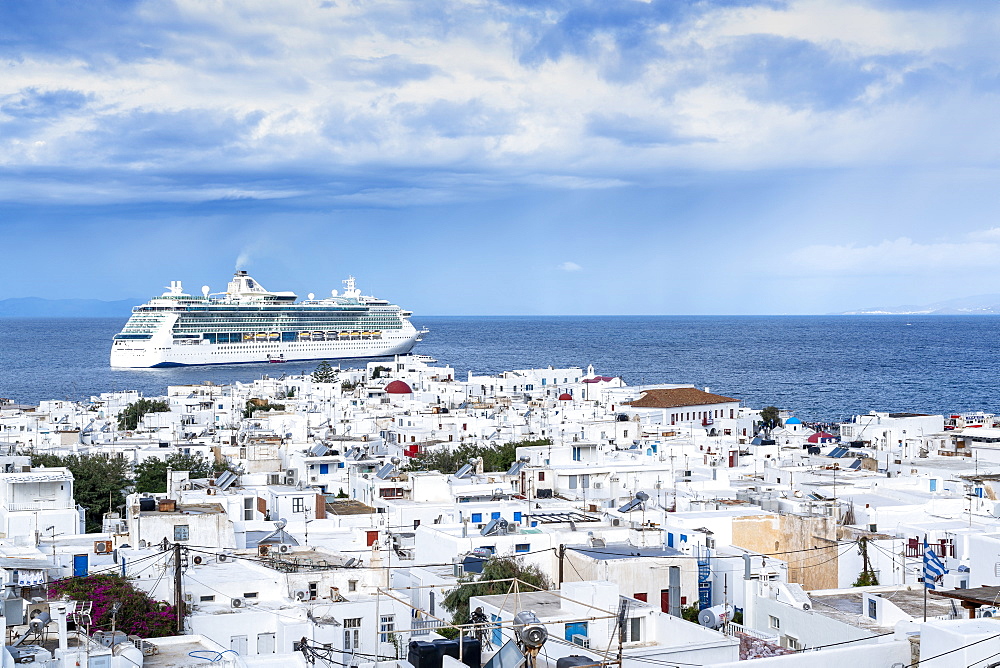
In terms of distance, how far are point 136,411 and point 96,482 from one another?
81.3ft

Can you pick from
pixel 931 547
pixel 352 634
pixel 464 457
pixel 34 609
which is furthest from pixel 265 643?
pixel 464 457

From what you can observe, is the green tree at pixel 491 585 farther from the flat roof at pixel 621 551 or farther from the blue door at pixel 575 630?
the blue door at pixel 575 630

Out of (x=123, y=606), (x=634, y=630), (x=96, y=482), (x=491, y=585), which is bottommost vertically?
(x=96, y=482)

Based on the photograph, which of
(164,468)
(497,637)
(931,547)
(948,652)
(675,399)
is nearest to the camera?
(948,652)

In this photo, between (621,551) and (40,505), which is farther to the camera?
(40,505)

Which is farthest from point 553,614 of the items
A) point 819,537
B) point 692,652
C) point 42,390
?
point 42,390

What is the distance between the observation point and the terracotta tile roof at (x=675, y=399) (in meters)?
51.4

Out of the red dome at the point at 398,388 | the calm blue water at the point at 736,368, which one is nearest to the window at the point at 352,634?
the red dome at the point at 398,388

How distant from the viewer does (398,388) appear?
195 feet

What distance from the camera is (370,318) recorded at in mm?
142750

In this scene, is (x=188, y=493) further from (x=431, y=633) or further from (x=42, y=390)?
(x=42, y=390)

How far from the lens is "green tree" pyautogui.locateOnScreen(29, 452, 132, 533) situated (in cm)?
2369

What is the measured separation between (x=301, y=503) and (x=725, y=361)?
99589mm

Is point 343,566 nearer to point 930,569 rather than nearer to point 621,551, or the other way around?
point 621,551
